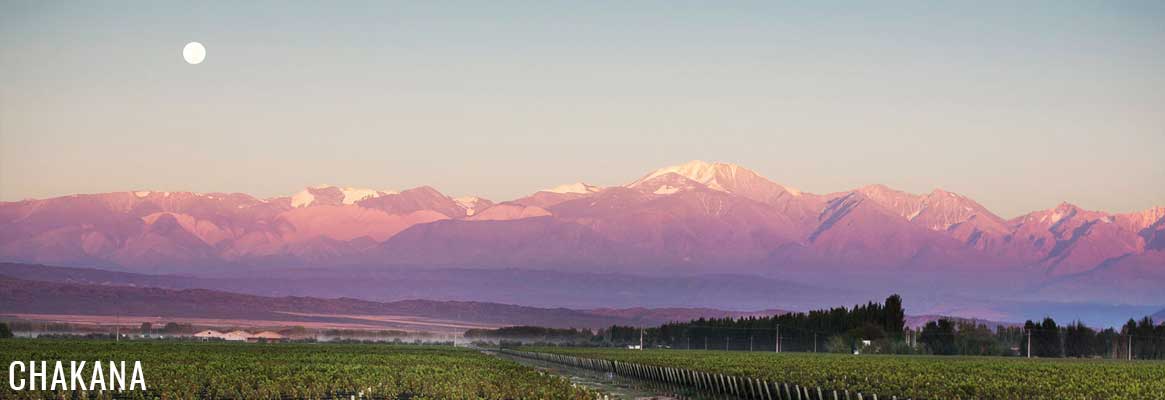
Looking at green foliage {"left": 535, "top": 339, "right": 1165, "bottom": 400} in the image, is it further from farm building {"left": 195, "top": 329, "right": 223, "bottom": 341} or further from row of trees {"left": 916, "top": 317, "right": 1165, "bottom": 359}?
farm building {"left": 195, "top": 329, "right": 223, "bottom": 341}

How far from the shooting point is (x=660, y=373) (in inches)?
2574

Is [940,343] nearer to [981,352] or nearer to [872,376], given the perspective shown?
[981,352]

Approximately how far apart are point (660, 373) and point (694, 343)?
92.0 meters

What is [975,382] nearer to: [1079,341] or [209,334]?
[1079,341]

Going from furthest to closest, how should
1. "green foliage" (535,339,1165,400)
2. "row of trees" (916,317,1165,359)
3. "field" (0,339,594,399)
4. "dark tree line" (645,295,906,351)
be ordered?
"dark tree line" (645,295,906,351)
"row of trees" (916,317,1165,359)
"green foliage" (535,339,1165,400)
"field" (0,339,594,399)

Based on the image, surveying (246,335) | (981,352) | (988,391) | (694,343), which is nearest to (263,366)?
(988,391)

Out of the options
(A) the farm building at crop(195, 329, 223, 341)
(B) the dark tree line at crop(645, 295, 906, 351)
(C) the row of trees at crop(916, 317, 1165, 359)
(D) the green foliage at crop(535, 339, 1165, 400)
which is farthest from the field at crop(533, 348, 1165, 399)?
(A) the farm building at crop(195, 329, 223, 341)

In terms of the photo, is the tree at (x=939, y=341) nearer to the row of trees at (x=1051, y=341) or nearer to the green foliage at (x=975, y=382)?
the row of trees at (x=1051, y=341)

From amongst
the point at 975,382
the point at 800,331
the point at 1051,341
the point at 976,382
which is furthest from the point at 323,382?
the point at 800,331

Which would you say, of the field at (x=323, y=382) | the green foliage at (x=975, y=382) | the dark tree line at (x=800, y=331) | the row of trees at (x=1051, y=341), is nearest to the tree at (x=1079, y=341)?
the row of trees at (x=1051, y=341)

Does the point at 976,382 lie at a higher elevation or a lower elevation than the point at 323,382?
higher

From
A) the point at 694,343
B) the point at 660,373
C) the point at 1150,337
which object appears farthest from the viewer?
the point at 694,343

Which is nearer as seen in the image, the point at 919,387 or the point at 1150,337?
the point at 919,387

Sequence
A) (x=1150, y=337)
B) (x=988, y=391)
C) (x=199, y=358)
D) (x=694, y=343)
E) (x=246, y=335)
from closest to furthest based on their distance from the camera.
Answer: (x=988, y=391) → (x=199, y=358) → (x=1150, y=337) → (x=694, y=343) → (x=246, y=335)
